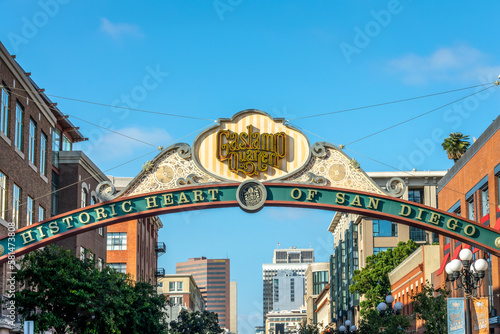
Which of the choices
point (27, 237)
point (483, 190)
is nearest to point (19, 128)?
point (27, 237)

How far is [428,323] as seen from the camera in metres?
32.6

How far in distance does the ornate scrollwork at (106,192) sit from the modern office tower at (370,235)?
5965 cm

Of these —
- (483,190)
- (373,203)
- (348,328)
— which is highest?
(483,190)

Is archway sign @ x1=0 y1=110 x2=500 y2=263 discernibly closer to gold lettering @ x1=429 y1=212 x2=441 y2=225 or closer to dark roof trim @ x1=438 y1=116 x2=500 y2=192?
gold lettering @ x1=429 y1=212 x2=441 y2=225

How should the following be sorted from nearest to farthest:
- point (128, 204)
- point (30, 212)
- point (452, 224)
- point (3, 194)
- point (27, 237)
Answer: point (27, 237) → point (452, 224) → point (128, 204) → point (3, 194) → point (30, 212)

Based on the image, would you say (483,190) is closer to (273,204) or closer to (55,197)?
(273,204)

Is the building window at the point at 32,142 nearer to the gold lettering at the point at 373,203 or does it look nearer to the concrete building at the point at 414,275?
the gold lettering at the point at 373,203

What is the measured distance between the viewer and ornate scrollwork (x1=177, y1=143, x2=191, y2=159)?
26859 mm

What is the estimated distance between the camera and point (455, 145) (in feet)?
250

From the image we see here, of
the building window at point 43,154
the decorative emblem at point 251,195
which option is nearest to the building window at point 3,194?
the building window at point 43,154

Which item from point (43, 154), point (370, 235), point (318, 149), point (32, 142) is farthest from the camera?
point (370, 235)

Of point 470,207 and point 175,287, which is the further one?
point 175,287

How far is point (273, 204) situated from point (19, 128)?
660 inches

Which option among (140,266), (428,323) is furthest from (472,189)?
(140,266)
